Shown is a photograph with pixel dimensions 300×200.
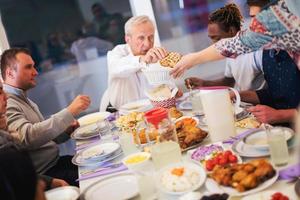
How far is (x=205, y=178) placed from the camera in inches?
48.1

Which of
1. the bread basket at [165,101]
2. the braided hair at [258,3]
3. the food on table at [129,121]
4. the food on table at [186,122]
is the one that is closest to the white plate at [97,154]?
the food on table at [129,121]

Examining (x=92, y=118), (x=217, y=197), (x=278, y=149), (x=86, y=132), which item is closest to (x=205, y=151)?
(x=278, y=149)

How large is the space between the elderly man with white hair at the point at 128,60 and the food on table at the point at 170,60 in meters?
0.53

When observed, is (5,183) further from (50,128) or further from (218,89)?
(50,128)

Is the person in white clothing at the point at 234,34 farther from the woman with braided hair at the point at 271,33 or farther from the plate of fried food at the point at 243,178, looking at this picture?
the plate of fried food at the point at 243,178

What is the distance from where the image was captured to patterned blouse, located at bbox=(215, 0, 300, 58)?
54.9 inches

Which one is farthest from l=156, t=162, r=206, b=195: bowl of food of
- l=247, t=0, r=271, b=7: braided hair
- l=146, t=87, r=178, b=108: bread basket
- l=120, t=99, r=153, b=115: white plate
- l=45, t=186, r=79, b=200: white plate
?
l=247, t=0, r=271, b=7: braided hair

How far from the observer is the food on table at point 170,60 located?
2082 mm

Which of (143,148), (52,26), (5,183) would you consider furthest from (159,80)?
(52,26)

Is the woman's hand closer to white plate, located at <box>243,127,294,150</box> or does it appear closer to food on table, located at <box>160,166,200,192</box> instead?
white plate, located at <box>243,127,294,150</box>

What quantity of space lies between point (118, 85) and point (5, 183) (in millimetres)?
1964

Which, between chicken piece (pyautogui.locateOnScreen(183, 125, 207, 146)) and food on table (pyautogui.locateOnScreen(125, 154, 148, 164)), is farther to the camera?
chicken piece (pyautogui.locateOnScreen(183, 125, 207, 146))

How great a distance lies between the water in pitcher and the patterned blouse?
232mm

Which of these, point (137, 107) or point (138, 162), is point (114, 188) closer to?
point (138, 162)
